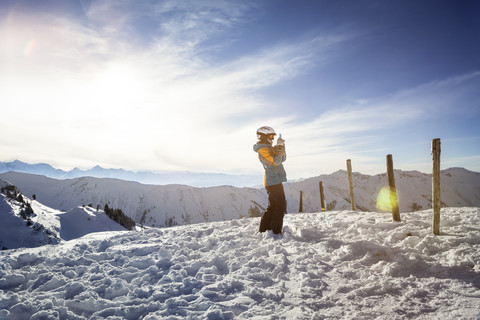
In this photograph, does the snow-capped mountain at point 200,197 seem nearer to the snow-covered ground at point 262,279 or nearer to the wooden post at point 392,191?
the wooden post at point 392,191

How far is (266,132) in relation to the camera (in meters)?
7.09

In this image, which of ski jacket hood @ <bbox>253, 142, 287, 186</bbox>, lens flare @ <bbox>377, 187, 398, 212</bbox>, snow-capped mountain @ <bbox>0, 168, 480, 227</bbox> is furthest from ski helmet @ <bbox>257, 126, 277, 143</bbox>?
snow-capped mountain @ <bbox>0, 168, 480, 227</bbox>

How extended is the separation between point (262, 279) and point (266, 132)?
412cm

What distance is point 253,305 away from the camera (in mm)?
3363

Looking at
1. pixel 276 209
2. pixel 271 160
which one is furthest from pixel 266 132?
pixel 276 209

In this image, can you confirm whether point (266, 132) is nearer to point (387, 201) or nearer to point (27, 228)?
point (27, 228)

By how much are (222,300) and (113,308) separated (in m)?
1.52

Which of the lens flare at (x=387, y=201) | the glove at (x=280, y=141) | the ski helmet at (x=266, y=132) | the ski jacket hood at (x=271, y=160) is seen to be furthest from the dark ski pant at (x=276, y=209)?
the lens flare at (x=387, y=201)

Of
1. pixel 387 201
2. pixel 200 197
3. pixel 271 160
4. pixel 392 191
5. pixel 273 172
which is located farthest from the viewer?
pixel 200 197

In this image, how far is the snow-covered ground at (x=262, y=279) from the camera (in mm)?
3162

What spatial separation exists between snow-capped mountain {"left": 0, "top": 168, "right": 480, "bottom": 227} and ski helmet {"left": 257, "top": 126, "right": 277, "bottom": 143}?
503 ft

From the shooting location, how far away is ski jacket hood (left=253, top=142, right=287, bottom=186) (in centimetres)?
684

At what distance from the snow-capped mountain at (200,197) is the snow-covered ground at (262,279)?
154 meters

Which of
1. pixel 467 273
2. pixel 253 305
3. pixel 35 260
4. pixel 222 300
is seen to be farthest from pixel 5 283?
pixel 467 273
